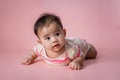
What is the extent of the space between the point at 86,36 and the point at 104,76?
728 mm

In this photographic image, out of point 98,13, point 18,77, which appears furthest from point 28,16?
point 18,77

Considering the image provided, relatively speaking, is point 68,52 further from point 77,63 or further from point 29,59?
point 29,59

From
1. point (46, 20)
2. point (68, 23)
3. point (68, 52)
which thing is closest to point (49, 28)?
point (46, 20)

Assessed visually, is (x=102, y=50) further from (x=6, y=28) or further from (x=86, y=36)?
(x=6, y=28)

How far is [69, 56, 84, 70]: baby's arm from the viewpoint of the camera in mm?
1559

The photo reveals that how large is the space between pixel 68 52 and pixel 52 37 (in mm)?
107

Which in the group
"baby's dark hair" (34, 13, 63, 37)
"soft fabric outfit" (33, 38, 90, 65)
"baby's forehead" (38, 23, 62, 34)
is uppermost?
"baby's dark hair" (34, 13, 63, 37)

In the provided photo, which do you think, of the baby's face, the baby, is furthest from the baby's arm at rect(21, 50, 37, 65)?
the baby's face

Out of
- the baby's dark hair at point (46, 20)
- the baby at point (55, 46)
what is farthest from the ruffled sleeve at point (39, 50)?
the baby's dark hair at point (46, 20)

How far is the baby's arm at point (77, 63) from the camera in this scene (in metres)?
1.56

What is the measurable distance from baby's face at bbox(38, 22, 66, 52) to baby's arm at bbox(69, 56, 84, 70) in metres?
0.09

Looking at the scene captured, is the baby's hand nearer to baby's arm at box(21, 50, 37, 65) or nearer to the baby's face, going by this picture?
baby's arm at box(21, 50, 37, 65)

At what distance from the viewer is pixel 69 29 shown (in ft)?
7.27

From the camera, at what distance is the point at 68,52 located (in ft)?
5.38
